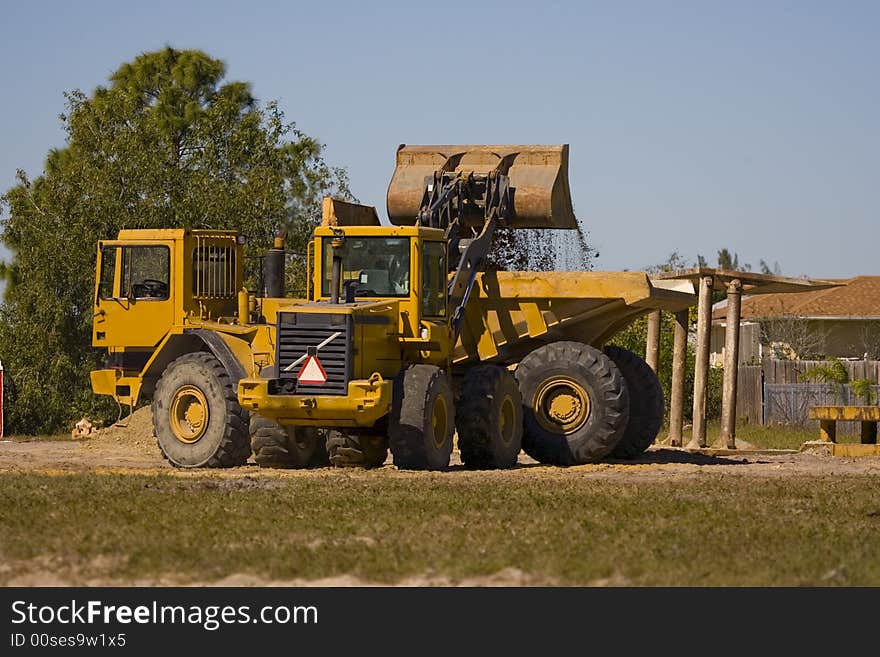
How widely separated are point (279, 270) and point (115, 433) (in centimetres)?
860

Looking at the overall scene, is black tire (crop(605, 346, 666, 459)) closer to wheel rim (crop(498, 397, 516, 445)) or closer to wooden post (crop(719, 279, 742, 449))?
wheel rim (crop(498, 397, 516, 445))

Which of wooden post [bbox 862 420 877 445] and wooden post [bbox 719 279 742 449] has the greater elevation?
wooden post [bbox 719 279 742 449]

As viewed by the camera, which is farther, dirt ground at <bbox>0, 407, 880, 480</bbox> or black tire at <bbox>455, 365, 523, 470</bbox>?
black tire at <bbox>455, 365, 523, 470</bbox>

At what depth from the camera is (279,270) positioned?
23.5m

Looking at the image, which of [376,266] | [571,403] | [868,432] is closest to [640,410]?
[571,403]

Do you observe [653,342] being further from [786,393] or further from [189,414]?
[786,393]

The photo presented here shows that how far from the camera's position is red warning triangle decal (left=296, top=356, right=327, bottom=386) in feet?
66.9

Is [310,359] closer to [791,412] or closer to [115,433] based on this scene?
[115,433]

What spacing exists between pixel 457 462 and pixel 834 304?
33950 millimetres

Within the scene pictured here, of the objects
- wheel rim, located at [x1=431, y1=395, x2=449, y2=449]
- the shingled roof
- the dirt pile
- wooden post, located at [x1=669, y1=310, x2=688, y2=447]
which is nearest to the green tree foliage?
the dirt pile

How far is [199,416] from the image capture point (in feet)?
72.8

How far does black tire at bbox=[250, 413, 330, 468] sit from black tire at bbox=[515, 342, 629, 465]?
3143 mm
